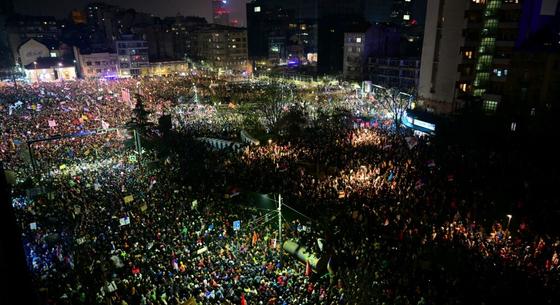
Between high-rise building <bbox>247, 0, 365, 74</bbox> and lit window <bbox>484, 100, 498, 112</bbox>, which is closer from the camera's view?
lit window <bbox>484, 100, 498, 112</bbox>

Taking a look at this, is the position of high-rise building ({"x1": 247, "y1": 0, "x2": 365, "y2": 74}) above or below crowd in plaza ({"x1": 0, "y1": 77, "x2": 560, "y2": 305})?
above

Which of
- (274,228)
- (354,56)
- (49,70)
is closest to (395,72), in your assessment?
(354,56)

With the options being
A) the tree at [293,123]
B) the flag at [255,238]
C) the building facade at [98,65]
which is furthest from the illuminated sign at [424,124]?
the building facade at [98,65]

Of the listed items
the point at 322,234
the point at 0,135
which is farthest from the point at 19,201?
the point at 322,234

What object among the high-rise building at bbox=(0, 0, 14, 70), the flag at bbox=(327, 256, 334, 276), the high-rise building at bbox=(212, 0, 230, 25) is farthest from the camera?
the high-rise building at bbox=(212, 0, 230, 25)

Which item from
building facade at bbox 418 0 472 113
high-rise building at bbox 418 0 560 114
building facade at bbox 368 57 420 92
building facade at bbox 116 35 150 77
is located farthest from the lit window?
building facade at bbox 116 35 150 77

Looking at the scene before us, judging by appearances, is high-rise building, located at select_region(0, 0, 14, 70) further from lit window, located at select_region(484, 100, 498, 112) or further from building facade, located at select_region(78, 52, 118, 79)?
lit window, located at select_region(484, 100, 498, 112)

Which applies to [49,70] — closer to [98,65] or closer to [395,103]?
[98,65]

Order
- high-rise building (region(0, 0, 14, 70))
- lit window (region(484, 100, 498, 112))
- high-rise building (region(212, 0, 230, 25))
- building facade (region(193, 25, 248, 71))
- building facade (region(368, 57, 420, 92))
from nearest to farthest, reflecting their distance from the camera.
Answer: lit window (region(484, 100, 498, 112)) < building facade (region(368, 57, 420, 92)) < high-rise building (region(0, 0, 14, 70)) < building facade (region(193, 25, 248, 71)) < high-rise building (region(212, 0, 230, 25))
